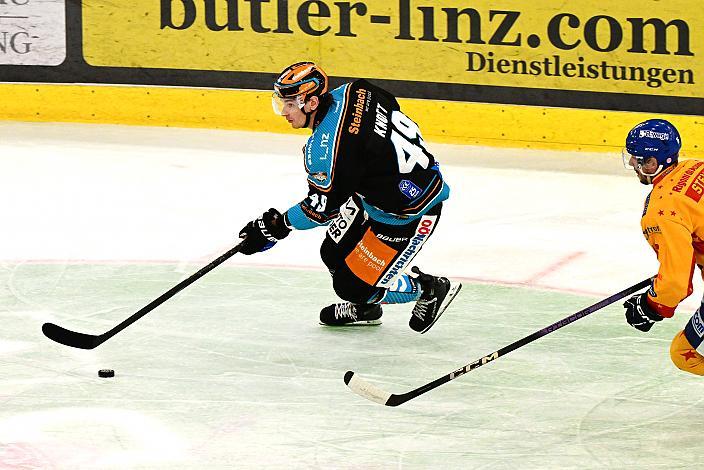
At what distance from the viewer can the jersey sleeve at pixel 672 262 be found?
4590 mm

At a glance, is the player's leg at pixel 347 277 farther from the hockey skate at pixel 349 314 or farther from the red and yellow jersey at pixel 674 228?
the red and yellow jersey at pixel 674 228

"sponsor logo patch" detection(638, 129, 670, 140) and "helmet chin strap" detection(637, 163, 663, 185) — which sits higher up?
"sponsor logo patch" detection(638, 129, 670, 140)

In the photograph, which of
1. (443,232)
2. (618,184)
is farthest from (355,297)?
(618,184)

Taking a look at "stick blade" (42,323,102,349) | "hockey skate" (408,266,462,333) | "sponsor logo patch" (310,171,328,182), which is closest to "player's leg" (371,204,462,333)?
"hockey skate" (408,266,462,333)

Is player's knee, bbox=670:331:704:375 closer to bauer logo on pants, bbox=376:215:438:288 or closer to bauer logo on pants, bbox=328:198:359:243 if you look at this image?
bauer logo on pants, bbox=376:215:438:288

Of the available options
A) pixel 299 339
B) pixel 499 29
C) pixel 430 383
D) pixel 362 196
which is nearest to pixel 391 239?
pixel 362 196

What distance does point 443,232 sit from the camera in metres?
8.19

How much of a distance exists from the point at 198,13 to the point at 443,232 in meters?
3.38

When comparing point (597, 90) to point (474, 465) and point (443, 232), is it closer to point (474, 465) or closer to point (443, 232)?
point (443, 232)

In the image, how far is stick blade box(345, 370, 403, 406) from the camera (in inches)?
203

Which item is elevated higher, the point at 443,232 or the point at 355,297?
the point at 355,297

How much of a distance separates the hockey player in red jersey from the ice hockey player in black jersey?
120 centimetres

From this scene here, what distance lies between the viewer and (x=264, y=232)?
5.82 meters

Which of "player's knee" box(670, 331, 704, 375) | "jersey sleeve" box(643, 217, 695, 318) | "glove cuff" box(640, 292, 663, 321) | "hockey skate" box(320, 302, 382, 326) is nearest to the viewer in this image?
"jersey sleeve" box(643, 217, 695, 318)
